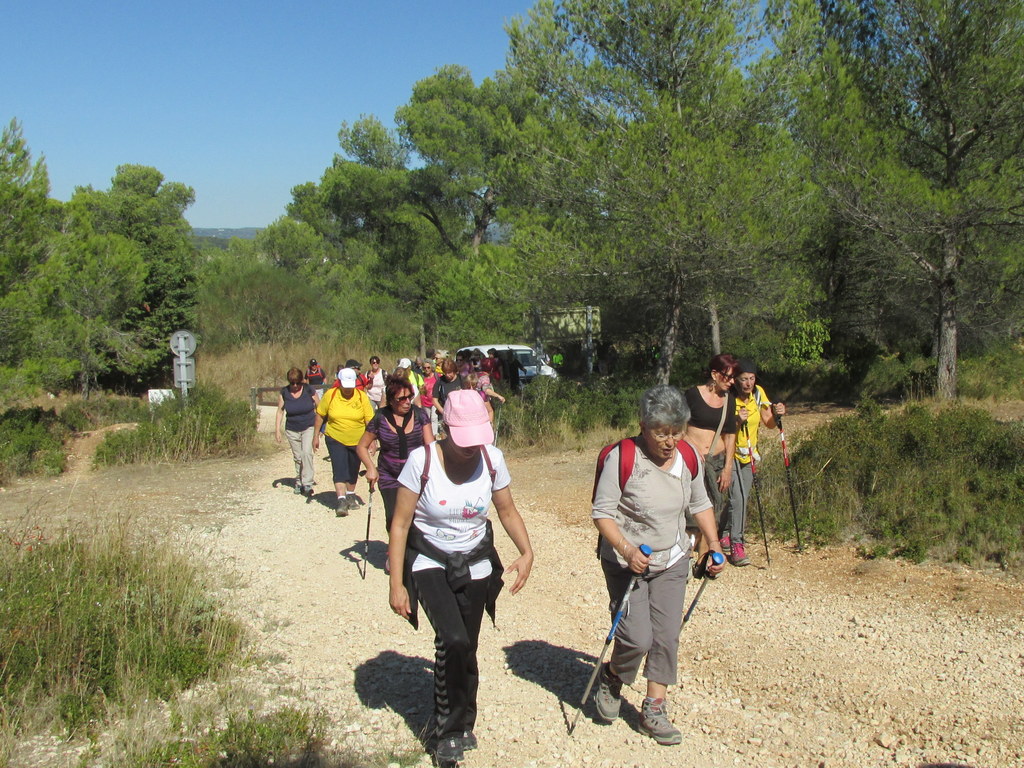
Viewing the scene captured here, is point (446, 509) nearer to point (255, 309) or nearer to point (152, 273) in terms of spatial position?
point (152, 273)

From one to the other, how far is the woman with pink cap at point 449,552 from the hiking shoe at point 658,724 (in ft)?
2.92

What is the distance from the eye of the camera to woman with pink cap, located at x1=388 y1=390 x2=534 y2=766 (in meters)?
3.99

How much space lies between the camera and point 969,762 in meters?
4.00

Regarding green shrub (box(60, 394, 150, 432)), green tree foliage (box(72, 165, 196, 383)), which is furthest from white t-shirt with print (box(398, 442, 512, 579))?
green tree foliage (box(72, 165, 196, 383))

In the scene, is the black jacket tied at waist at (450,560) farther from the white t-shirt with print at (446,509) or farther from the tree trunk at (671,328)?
the tree trunk at (671,328)

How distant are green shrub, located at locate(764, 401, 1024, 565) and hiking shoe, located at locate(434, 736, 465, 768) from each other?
14.6ft

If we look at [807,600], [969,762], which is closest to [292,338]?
[807,600]

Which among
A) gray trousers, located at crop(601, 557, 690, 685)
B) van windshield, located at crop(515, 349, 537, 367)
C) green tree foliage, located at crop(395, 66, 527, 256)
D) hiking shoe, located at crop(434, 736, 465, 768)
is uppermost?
green tree foliage, located at crop(395, 66, 527, 256)

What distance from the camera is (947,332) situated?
1661 centimetres

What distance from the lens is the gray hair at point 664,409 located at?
4102 millimetres

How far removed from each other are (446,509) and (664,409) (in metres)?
1.11

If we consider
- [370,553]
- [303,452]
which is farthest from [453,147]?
[370,553]

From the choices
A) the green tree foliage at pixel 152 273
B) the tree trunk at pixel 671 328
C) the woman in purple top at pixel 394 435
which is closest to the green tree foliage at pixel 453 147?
the green tree foliage at pixel 152 273

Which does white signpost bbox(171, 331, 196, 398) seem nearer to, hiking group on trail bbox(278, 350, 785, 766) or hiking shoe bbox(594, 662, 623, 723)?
hiking group on trail bbox(278, 350, 785, 766)
